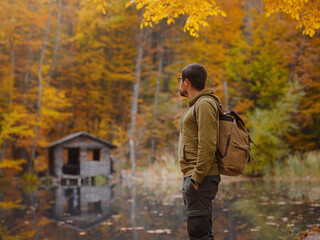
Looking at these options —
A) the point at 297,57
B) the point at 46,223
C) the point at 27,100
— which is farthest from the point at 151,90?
the point at 46,223

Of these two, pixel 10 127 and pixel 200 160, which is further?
pixel 10 127

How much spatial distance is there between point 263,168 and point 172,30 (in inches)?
481

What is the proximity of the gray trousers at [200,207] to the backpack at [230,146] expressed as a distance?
0.16 meters

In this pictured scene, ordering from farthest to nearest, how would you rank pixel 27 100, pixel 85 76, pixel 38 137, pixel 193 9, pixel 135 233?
pixel 85 76 < pixel 27 100 < pixel 38 137 < pixel 135 233 < pixel 193 9

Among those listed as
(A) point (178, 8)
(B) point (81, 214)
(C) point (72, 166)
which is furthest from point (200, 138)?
(C) point (72, 166)

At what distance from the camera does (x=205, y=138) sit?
3.12 metres

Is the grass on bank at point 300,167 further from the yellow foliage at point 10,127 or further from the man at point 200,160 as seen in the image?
the man at point 200,160

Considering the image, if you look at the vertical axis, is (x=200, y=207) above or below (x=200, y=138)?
below

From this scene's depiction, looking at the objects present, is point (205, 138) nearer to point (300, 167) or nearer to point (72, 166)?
point (300, 167)

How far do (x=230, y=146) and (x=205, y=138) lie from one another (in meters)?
0.26

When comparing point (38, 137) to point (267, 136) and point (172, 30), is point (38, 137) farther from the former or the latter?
point (267, 136)

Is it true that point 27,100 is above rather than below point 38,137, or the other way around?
above

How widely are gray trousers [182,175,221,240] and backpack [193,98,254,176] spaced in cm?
16

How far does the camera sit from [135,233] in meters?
6.27
